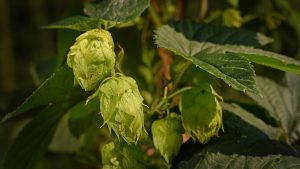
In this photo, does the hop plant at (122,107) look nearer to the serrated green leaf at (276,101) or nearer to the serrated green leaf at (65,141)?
the serrated green leaf at (276,101)

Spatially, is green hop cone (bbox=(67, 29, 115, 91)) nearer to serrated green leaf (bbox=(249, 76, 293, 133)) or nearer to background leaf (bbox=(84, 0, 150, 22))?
background leaf (bbox=(84, 0, 150, 22))

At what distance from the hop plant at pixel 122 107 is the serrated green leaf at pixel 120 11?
0.08m

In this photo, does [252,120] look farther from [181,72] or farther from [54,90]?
[54,90]

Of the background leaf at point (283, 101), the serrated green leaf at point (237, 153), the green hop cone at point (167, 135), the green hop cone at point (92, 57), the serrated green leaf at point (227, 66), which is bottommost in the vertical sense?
the background leaf at point (283, 101)

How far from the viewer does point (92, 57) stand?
526mm

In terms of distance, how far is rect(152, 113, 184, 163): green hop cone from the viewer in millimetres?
590

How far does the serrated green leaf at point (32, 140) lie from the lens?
70cm

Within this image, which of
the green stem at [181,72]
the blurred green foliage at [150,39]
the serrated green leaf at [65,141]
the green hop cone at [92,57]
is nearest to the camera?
the green hop cone at [92,57]

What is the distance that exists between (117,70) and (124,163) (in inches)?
4.1

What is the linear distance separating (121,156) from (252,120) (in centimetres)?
21

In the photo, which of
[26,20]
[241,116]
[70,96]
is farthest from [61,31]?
[26,20]

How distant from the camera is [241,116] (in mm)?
697

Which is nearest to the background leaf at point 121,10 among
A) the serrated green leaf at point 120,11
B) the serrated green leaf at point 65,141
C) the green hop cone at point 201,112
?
the serrated green leaf at point 120,11

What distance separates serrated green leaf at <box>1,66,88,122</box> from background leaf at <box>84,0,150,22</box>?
8cm
